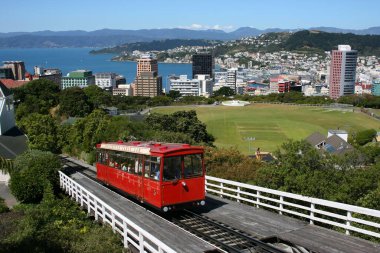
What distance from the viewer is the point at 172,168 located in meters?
13.5

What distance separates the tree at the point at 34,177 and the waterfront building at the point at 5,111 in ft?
46.2

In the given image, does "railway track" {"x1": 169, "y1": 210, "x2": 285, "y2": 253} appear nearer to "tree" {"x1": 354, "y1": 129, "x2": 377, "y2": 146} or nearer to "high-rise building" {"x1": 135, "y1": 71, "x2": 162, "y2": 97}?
"tree" {"x1": 354, "y1": 129, "x2": 377, "y2": 146}

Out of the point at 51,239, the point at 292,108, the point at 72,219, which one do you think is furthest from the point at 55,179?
the point at 292,108

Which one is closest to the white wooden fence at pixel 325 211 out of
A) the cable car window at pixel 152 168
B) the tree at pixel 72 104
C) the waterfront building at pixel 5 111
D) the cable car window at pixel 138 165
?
the cable car window at pixel 152 168

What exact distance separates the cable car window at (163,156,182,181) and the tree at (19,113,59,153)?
83.5 ft

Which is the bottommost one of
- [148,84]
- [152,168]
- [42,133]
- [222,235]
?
[148,84]

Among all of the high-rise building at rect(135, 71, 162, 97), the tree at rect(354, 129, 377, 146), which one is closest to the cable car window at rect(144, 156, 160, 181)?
the tree at rect(354, 129, 377, 146)

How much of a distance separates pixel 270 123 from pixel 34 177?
71939 millimetres

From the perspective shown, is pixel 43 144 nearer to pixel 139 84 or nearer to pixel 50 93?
pixel 50 93

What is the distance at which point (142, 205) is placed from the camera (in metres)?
15.5

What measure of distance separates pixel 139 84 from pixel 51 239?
184278mm

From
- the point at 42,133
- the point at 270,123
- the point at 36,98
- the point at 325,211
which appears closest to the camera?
the point at 325,211

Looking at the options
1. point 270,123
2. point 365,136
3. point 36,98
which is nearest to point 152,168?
point 36,98

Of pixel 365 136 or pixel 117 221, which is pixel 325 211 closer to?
pixel 117 221
